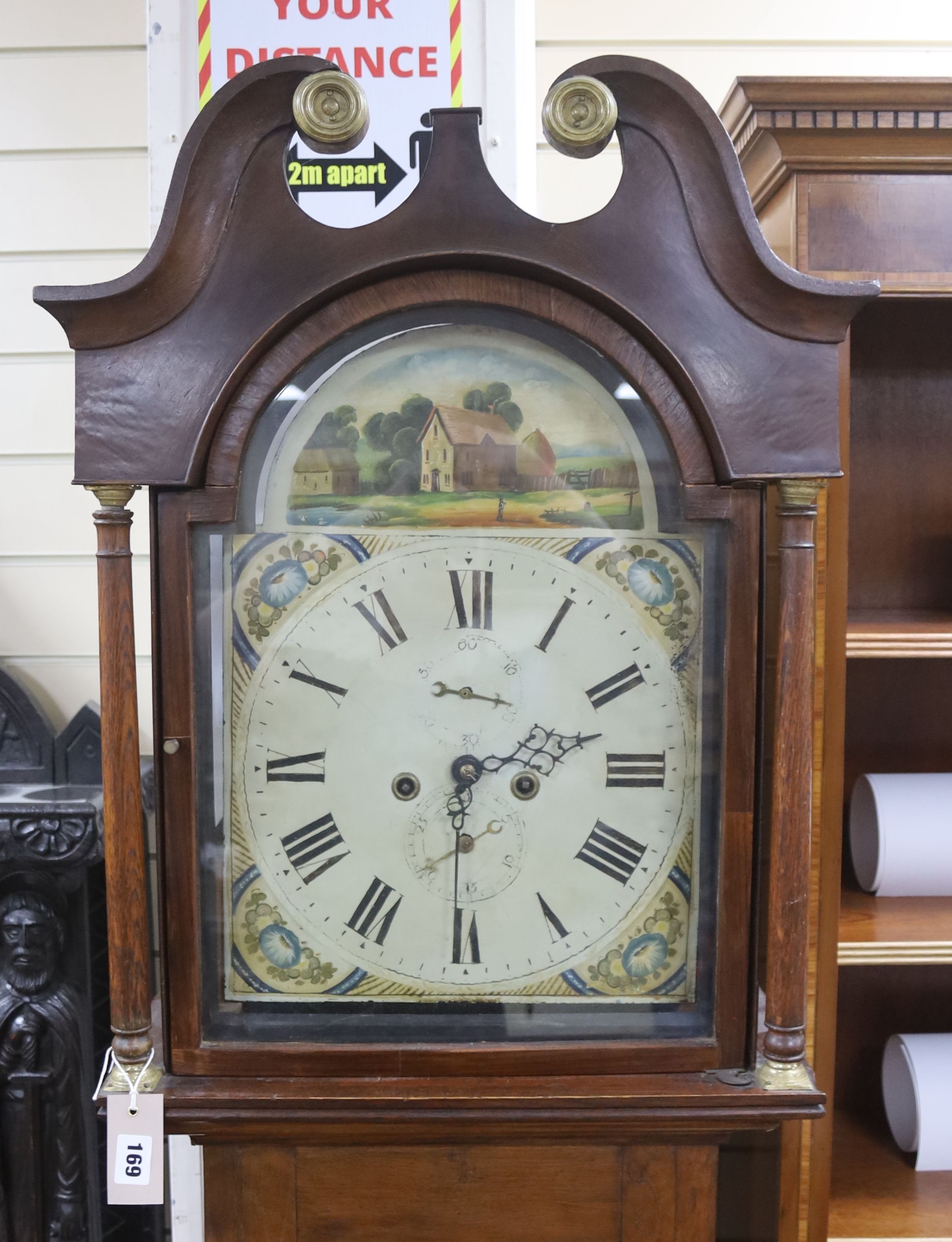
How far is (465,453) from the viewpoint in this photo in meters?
0.82

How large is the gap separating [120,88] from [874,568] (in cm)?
129

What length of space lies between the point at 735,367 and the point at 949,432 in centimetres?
80

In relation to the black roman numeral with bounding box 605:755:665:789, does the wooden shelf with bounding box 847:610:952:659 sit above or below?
above

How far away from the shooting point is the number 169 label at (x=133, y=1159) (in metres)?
0.82

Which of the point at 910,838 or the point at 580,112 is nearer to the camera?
the point at 580,112

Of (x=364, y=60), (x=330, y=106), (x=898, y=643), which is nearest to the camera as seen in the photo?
(x=330, y=106)

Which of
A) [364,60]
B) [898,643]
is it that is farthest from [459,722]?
[364,60]

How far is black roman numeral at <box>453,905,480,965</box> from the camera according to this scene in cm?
84

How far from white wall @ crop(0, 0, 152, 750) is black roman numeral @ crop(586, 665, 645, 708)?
84 centimetres

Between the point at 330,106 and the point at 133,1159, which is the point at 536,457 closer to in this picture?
the point at 330,106

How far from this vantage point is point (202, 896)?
0.84 m

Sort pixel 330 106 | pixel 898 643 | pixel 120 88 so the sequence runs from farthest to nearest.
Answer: pixel 120 88 → pixel 898 643 → pixel 330 106

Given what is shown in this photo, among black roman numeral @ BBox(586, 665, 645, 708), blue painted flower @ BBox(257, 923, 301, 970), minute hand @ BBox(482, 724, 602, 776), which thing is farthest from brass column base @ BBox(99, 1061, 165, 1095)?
black roman numeral @ BBox(586, 665, 645, 708)

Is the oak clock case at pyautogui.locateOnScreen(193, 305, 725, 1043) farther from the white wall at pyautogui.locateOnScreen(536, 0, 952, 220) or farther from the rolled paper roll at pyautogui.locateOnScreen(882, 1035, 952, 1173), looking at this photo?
the white wall at pyautogui.locateOnScreen(536, 0, 952, 220)
